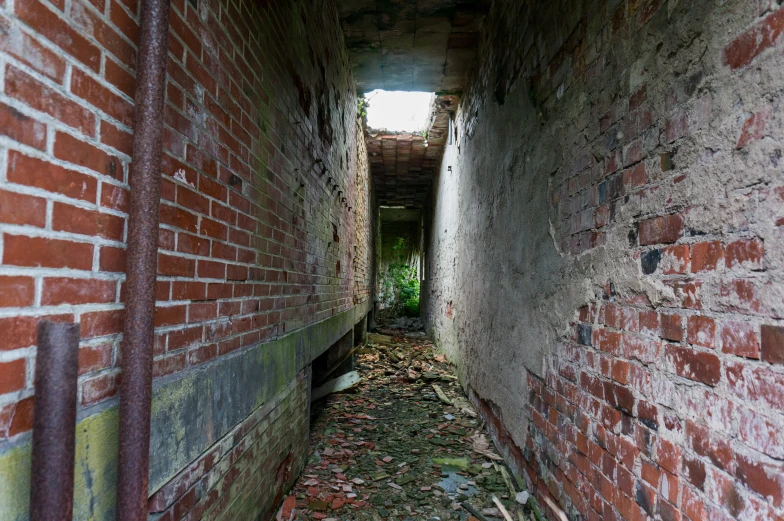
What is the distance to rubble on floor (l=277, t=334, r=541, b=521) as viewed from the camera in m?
2.96

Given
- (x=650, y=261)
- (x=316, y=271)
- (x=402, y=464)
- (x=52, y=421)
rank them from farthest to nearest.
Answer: (x=316, y=271) → (x=402, y=464) → (x=650, y=261) → (x=52, y=421)

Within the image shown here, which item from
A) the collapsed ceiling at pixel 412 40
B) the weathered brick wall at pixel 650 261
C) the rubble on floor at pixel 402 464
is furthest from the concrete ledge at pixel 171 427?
the collapsed ceiling at pixel 412 40

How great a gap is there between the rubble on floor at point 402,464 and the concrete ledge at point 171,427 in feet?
3.59

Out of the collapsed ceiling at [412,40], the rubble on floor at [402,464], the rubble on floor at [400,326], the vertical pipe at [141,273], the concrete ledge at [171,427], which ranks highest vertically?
the collapsed ceiling at [412,40]

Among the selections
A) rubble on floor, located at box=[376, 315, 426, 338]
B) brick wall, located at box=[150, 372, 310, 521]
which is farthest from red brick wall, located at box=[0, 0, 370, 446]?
rubble on floor, located at box=[376, 315, 426, 338]

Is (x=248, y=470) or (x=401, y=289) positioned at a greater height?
(x=401, y=289)

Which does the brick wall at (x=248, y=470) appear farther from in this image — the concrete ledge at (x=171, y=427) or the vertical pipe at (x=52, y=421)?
the vertical pipe at (x=52, y=421)

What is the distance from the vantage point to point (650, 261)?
5.50ft

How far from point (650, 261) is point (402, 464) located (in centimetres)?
288

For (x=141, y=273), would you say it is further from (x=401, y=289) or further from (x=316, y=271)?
(x=401, y=289)

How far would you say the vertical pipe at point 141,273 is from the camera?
3.94 ft

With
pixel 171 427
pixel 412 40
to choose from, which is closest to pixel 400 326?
pixel 412 40

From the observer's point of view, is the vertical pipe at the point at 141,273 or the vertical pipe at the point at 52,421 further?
the vertical pipe at the point at 141,273

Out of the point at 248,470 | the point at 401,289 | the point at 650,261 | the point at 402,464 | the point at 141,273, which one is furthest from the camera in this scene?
the point at 401,289
